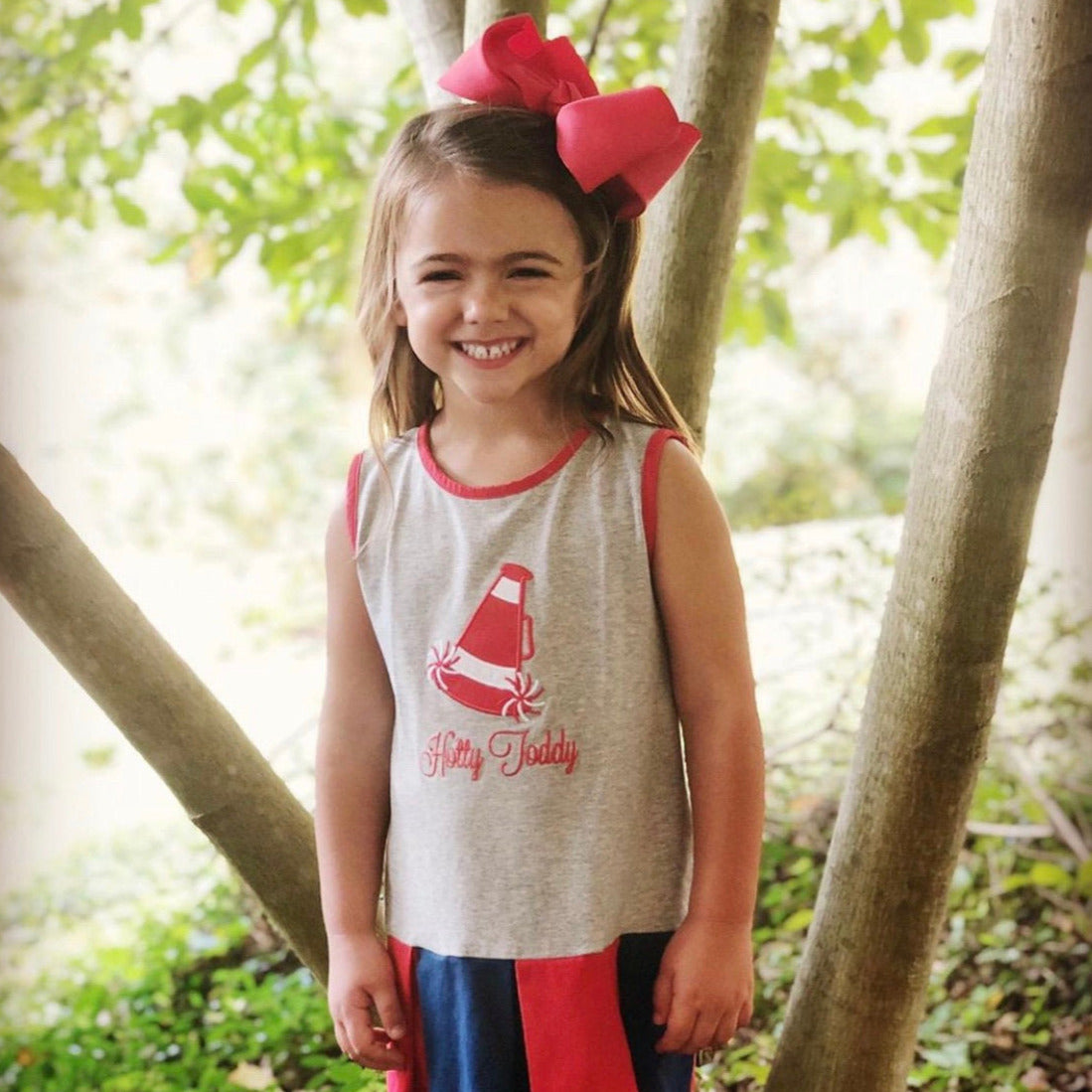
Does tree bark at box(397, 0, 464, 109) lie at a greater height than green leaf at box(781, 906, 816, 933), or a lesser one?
greater

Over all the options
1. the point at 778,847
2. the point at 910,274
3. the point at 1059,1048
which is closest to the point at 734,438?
the point at 910,274

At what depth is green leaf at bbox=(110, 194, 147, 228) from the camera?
239cm

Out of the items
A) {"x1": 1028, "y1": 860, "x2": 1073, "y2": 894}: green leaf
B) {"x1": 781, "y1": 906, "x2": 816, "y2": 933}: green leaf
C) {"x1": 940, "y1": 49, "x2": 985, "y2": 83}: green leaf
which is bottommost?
{"x1": 781, "y1": 906, "x2": 816, "y2": 933}: green leaf

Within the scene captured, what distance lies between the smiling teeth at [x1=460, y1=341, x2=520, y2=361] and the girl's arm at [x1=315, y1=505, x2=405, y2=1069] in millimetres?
221

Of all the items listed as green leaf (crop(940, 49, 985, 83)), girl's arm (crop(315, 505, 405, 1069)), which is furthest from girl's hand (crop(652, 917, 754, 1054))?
green leaf (crop(940, 49, 985, 83))

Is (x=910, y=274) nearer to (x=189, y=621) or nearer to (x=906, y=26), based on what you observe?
(x=189, y=621)

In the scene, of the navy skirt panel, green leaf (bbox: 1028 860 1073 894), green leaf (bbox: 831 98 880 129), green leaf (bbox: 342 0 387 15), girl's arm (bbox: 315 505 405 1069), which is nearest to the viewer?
the navy skirt panel

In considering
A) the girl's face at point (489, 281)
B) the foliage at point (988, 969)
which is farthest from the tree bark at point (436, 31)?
the foliage at point (988, 969)

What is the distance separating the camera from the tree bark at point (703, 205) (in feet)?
4.47

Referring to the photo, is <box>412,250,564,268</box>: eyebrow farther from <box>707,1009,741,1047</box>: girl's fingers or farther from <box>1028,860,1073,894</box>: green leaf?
<box>1028,860,1073,894</box>: green leaf

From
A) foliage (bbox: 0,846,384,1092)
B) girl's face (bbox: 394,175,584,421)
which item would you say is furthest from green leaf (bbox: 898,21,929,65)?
foliage (bbox: 0,846,384,1092)

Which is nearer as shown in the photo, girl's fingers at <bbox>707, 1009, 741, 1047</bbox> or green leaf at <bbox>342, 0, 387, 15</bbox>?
girl's fingers at <bbox>707, 1009, 741, 1047</bbox>

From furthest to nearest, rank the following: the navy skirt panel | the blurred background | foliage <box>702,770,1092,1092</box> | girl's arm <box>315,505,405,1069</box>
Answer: the blurred background → foliage <box>702,770,1092,1092</box> → girl's arm <box>315,505,405,1069</box> → the navy skirt panel

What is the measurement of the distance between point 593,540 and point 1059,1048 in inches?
59.2
